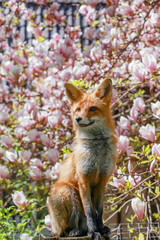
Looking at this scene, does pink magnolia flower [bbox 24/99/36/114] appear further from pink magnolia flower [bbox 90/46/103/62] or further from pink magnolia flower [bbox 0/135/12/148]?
pink magnolia flower [bbox 90/46/103/62]

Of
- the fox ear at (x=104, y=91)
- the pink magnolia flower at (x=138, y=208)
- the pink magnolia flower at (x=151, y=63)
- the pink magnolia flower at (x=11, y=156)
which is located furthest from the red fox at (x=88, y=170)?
the pink magnolia flower at (x=11, y=156)

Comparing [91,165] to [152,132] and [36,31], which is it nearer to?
[152,132]

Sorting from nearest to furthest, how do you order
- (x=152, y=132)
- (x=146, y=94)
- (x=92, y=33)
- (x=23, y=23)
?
(x=152, y=132) → (x=92, y=33) → (x=146, y=94) → (x=23, y=23)

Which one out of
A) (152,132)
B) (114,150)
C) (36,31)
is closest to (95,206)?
(114,150)

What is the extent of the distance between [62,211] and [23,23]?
19.6 feet

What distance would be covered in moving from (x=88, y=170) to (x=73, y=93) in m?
0.64

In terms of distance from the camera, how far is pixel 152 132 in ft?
9.08

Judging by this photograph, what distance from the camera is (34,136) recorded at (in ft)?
12.7

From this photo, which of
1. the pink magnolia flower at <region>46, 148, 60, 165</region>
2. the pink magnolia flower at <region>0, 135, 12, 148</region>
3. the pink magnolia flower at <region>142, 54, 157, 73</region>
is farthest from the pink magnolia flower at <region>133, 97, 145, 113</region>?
the pink magnolia flower at <region>0, 135, 12, 148</region>

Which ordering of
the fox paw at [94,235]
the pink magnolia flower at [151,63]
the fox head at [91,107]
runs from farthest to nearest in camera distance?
the pink magnolia flower at [151,63] → the fox head at [91,107] → the fox paw at [94,235]

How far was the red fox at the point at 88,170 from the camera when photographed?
229 centimetres

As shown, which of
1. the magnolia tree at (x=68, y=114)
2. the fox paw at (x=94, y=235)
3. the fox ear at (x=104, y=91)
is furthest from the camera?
the magnolia tree at (x=68, y=114)

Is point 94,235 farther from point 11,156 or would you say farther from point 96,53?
point 96,53

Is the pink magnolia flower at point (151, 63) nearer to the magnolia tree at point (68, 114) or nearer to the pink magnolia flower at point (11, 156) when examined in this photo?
the magnolia tree at point (68, 114)
